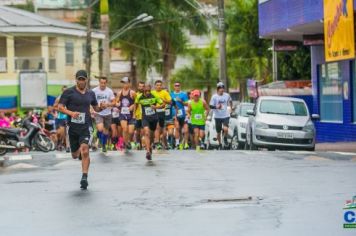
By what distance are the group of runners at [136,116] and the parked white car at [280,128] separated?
123 cm

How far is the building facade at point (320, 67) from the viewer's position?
109ft

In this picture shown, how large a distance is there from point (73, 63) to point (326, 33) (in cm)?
3540

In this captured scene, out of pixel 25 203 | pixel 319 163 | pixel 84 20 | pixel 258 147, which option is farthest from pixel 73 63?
pixel 25 203

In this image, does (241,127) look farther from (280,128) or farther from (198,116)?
(198,116)

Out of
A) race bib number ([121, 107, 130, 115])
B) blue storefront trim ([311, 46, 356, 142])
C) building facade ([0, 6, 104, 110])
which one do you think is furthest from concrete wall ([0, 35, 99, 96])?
race bib number ([121, 107, 130, 115])

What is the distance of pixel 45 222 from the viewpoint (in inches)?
460

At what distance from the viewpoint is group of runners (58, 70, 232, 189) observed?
1642 centimetres

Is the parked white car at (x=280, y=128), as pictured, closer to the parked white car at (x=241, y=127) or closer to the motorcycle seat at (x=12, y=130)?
the parked white car at (x=241, y=127)

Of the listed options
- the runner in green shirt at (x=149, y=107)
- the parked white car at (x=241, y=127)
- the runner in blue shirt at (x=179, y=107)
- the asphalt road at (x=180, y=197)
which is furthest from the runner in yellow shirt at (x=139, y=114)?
the parked white car at (x=241, y=127)

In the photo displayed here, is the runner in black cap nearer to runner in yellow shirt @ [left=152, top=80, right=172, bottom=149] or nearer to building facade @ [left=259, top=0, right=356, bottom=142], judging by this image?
runner in yellow shirt @ [left=152, top=80, right=172, bottom=149]

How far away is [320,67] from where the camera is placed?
1484 inches

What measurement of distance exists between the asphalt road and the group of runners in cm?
94

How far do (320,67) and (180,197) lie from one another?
24600mm

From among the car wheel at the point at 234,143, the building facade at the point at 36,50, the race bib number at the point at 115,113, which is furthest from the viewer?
the building facade at the point at 36,50
